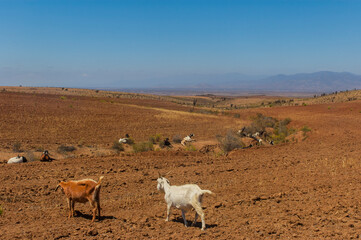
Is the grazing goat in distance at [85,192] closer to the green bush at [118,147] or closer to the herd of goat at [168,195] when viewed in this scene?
the herd of goat at [168,195]

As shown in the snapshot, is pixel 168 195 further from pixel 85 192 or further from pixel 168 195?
pixel 85 192

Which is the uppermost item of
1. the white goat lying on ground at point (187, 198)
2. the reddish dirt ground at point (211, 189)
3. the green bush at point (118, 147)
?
the white goat lying on ground at point (187, 198)

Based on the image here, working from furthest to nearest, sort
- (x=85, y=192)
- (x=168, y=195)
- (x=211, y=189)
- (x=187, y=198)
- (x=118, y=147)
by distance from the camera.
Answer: (x=118, y=147) < (x=211, y=189) < (x=168, y=195) < (x=85, y=192) < (x=187, y=198)

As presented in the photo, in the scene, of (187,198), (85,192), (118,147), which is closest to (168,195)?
(187,198)

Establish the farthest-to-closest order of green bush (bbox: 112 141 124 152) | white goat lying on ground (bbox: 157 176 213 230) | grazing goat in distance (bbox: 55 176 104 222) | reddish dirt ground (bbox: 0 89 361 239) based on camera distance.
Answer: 1. green bush (bbox: 112 141 124 152)
2. grazing goat in distance (bbox: 55 176 104 222)
3. white goat lying on ground (bbox: 157 176 213 230)
4. reddish dirt ground (bbox: 0 89 361 239)

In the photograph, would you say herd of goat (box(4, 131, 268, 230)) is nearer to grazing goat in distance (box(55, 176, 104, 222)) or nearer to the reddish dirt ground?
grazing goat in distance (box(55, 176, 104, 222))

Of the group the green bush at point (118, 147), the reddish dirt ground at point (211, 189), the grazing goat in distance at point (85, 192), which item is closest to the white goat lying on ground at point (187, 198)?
the reddish dirt ground at point (211, 189)

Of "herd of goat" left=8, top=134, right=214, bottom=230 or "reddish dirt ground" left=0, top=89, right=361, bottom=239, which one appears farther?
"herd of goat" left=8, top=134, right=214, bottom=230

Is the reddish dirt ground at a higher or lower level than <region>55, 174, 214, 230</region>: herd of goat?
lower

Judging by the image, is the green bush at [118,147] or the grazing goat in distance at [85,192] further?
the green bush at [118,147]

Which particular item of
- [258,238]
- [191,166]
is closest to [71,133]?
[191,166]

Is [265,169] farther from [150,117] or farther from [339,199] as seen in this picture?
[150,117]

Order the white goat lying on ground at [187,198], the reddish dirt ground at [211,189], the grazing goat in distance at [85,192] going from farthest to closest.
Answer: the grazing goat in distance at [85,192]
the white goat lying on ground at [187,198]
the reddish dirt ground at [211,189]

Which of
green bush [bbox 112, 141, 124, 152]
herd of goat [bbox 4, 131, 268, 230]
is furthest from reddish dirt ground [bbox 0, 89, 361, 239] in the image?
green bush [bbox 112, 141, 124, 152]
